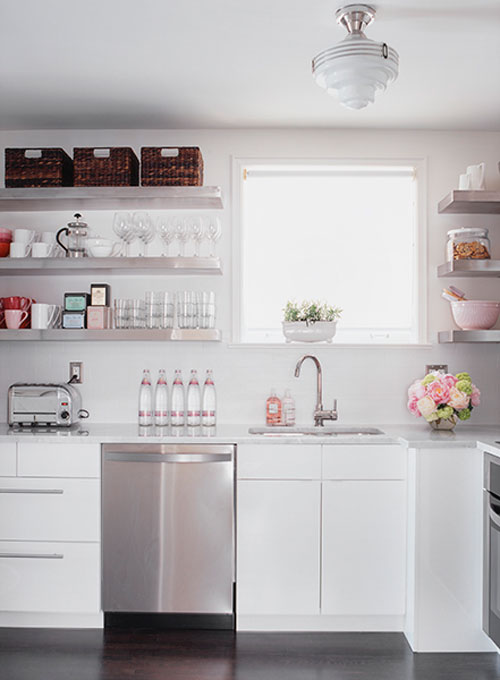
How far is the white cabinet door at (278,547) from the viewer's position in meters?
3.01

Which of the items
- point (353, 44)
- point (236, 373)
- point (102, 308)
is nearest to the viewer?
point (353, 44)

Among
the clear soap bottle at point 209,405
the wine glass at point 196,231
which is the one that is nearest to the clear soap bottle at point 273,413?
the clear soap bottle at point 209,405

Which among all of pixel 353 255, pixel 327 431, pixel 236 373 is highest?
pixel 353 255

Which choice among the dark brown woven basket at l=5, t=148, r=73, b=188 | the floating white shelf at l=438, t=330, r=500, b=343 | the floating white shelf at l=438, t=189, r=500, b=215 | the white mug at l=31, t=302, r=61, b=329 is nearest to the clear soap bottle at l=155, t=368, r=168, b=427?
the white mug at l=31, t=302, r=61, b=329

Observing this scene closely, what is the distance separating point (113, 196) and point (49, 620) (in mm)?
2149

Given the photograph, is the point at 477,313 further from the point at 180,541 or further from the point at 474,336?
the point at 180,541

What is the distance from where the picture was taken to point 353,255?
373 centimetres

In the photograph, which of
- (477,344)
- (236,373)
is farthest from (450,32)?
(236,373)

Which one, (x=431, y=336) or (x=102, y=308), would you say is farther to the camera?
(x=431, y=336)

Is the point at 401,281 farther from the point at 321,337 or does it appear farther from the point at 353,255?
the point at 321,337

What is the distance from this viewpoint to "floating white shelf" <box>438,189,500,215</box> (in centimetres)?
335

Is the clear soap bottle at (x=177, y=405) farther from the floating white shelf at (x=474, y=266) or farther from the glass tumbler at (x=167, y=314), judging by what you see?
the floating white shelf at (x=474, y=266)

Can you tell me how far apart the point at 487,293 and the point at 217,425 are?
1.73 metres

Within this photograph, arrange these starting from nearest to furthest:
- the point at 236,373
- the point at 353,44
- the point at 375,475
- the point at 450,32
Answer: the point at 353,44
the point at 450,32
the point at 375,475
the point at 236,373
